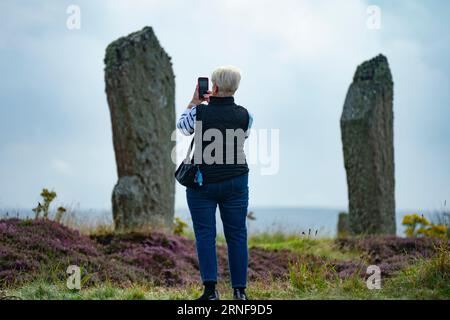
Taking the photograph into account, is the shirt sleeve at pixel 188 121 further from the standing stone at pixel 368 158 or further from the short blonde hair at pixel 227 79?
the standing stone at pixel 368 158

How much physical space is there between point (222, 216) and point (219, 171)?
1.45ft

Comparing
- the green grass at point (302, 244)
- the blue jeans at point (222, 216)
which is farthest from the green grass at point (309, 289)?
the green grass at point (302, 244)

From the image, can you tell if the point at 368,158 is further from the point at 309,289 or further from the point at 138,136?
the point at 309,289

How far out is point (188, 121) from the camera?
583 cm

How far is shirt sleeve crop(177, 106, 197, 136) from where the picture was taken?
5.82 meters

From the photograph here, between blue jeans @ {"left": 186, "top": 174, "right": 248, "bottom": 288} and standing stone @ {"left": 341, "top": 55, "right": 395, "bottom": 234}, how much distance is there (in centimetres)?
1015

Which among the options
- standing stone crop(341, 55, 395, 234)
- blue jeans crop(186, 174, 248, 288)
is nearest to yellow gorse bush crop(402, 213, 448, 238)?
standing stone crop(341, 55, 395, 234)

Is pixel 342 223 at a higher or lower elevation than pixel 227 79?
lower

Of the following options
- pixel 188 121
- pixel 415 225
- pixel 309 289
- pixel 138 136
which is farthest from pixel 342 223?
pixel 188 121

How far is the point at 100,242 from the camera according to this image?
1166cm

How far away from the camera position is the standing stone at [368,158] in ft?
50.9

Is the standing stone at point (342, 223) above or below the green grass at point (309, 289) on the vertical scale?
above
